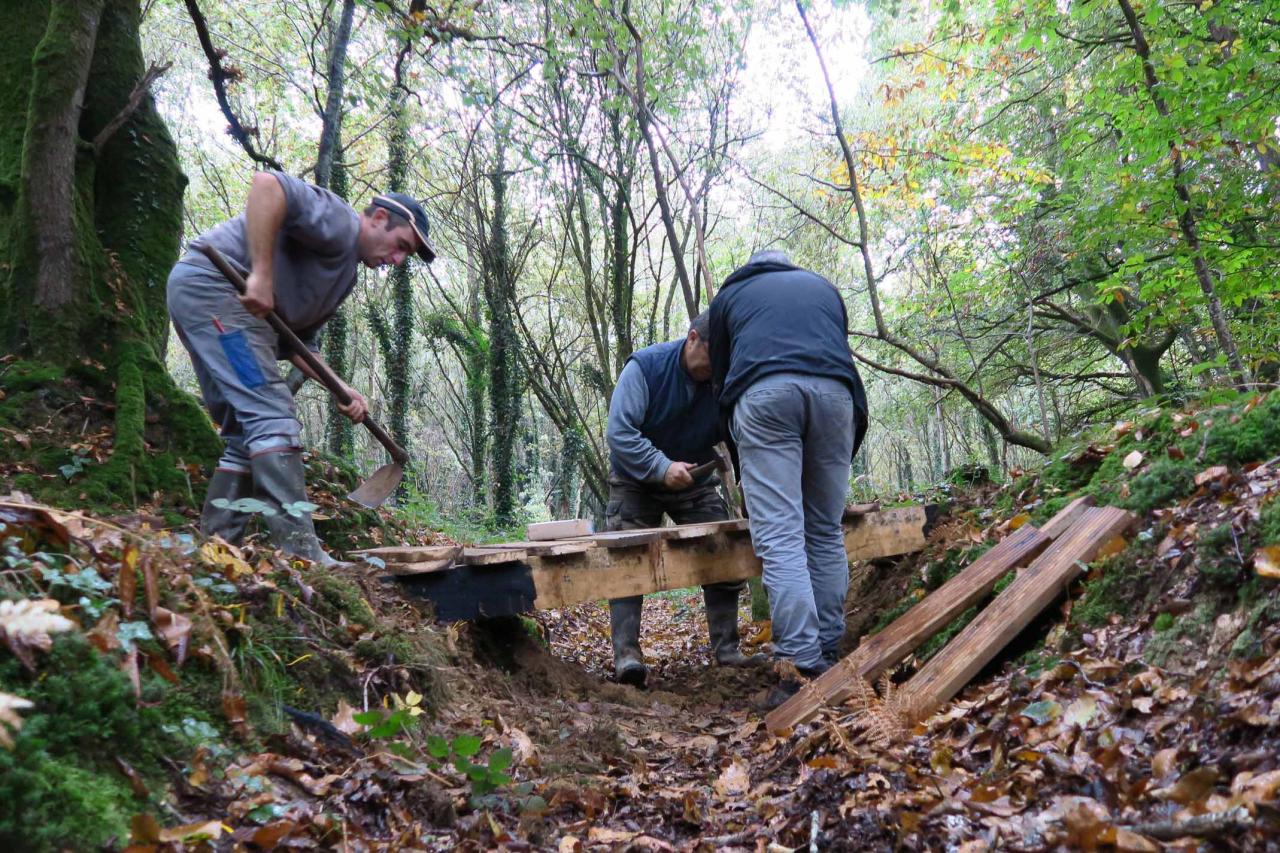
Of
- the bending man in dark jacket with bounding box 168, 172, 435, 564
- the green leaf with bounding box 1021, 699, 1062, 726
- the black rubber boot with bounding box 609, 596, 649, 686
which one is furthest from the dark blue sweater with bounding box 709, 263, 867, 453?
the green leaf with bounding box 1021, 699, 1062, 726

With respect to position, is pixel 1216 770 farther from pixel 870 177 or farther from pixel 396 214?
pixel 870 177

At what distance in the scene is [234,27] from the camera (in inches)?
594

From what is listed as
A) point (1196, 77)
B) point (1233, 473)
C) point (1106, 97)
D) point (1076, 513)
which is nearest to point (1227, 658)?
point (1233, 473)

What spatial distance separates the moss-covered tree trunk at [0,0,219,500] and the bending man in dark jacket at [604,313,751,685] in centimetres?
246

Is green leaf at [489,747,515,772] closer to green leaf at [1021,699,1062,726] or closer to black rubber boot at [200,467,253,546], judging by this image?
green leaf at [1021,699,1062,726]

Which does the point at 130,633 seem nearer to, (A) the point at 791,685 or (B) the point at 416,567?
(B) the point at 416,567

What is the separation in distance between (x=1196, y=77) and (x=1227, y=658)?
579cm

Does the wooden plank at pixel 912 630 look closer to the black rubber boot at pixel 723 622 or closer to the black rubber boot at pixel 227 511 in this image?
the black rubber boot at pixel 723 622

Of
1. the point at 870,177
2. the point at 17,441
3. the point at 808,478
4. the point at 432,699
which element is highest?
the point at 870,177

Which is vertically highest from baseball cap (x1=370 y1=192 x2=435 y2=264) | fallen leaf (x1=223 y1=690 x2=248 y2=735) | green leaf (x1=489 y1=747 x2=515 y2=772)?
baseball cap (x1=370 y1=192 x2=435 y2=264)

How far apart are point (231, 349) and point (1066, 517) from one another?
375 cm

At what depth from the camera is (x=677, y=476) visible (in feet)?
14.9

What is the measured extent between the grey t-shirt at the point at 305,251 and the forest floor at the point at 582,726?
1.21 m

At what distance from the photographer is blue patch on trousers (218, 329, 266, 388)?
3.39m
